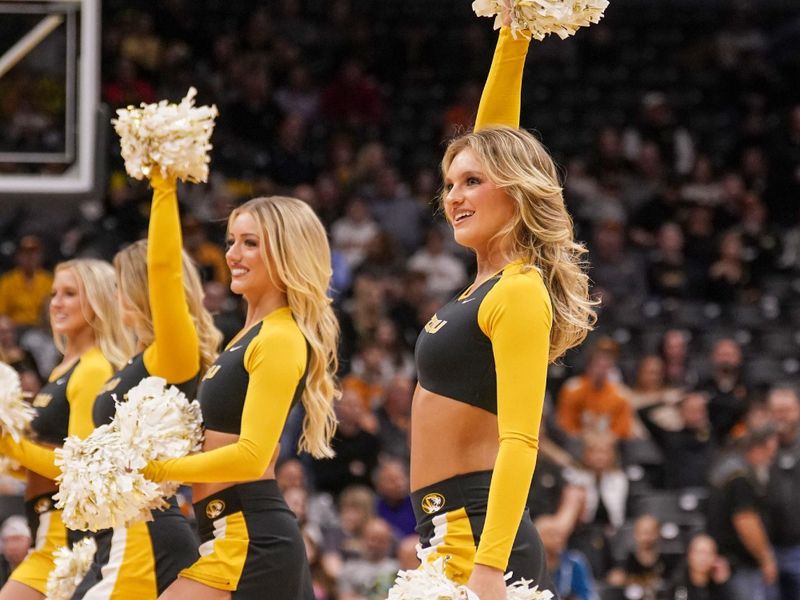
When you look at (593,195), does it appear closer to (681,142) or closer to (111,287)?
(681,142)

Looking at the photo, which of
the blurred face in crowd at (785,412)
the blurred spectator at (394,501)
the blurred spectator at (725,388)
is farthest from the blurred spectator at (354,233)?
the blurred face in crowd at (785,412)

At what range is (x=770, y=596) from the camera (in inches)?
318

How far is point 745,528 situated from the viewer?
26.4 feet

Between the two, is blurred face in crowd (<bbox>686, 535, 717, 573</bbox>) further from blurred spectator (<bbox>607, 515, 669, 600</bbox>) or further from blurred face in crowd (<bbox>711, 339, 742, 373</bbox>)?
blurred face in crowd (<bbox>711, 339, 742, 373</bbox>)

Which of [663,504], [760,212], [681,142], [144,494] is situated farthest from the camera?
[681,142]

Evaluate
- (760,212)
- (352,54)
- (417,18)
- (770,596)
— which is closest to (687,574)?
(770,596)

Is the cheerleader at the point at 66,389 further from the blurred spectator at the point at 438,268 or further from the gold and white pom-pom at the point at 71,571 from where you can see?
the blurred spectator at the point at 438,268

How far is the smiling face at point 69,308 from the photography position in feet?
15.2

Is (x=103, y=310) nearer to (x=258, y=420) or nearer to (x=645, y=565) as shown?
(x=258, y=420)

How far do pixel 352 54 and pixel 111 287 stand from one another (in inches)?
388

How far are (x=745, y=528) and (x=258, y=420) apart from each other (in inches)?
202

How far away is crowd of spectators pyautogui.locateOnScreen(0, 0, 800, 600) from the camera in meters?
8.11

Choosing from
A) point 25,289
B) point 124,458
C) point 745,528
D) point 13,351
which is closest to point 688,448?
point 745,528

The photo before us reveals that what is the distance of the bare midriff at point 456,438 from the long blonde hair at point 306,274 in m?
0.80
